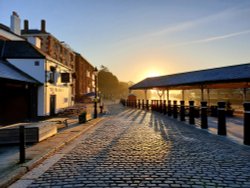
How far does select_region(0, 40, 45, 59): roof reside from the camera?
19.9m

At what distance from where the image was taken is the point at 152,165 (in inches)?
221

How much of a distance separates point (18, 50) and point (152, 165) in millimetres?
19173

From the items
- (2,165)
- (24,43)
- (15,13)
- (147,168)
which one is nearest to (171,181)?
(147,168)

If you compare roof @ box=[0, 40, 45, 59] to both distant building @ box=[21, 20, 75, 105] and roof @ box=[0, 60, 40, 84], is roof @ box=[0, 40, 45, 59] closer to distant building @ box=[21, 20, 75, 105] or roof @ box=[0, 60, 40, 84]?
roof @ box=[0, 60, 40, 84]

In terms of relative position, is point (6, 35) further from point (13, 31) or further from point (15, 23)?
point (15, 23)

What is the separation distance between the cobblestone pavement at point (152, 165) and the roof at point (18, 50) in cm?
1447

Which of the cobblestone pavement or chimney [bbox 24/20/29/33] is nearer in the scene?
the cobblestone pavement

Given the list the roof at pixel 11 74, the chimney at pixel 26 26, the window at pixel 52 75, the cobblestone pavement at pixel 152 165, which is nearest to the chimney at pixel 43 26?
the chimney at pixel 26 26

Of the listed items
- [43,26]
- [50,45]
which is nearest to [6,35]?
[50,45]

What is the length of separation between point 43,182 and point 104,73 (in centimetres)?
9405

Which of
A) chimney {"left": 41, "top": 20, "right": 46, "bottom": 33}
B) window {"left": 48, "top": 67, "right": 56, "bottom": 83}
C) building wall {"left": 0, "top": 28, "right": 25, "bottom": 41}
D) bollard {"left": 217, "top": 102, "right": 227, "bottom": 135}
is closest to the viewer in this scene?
bollard {"left": 217, "top": 102, "right": 227, "bottom": 135}

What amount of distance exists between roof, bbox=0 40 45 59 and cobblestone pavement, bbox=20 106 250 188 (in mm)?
14467

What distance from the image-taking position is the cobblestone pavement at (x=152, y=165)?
4.53 metres

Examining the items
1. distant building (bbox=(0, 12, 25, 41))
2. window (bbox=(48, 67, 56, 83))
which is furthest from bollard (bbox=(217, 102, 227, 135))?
distant building (bbox=(0, 12, 25, 41))
